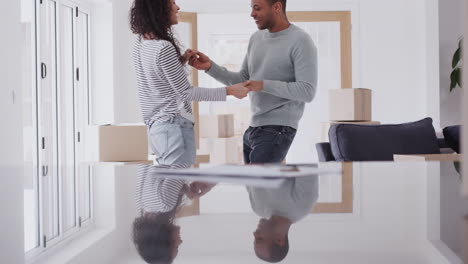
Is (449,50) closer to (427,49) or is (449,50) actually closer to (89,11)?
(427,49)

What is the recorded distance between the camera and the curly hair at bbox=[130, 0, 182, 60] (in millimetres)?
2666

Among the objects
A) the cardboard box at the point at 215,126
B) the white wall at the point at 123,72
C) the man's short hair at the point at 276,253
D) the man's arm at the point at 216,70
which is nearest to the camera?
the man's short hair at the point at 276,253

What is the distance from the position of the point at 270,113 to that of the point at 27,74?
3.01m

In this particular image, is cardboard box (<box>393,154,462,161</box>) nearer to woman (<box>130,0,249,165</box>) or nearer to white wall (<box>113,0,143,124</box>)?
woman (<box>130,0,249,165</box>)

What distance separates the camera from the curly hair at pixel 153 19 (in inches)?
105

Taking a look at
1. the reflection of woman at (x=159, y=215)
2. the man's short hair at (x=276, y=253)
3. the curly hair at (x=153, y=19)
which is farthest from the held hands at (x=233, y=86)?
the man's short hair at (x=276, y=253)

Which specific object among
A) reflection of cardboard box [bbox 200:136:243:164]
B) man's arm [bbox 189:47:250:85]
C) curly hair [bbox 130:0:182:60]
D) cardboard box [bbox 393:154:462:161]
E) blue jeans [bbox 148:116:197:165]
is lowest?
reflection of cardboard box [bbox 200:136:243:164]

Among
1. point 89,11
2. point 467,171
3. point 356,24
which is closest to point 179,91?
point 467,171

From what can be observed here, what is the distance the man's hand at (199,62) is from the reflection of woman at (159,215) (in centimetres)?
172

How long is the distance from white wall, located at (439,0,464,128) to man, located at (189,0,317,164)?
4.60 meters

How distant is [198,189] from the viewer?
101cm

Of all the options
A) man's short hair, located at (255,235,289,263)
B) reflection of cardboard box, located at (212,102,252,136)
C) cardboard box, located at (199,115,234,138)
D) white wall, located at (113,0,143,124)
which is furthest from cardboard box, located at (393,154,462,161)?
reflection of cardboard box, located at (212,102,252,136)

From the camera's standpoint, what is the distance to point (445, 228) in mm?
619

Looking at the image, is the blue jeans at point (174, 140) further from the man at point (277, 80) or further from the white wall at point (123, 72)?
the white wall at point (123, 72)
